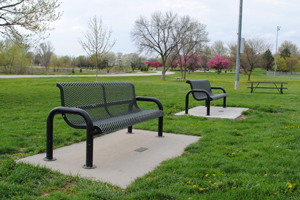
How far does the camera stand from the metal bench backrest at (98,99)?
3.73m

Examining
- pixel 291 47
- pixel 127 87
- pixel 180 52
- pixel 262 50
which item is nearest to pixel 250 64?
pixel 262 50

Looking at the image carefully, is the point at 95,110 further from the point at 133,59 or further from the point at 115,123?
the point at 133,59

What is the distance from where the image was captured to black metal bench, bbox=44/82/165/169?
11.0 feet

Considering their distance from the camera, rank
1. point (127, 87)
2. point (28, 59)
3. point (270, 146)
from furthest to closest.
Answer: point (28, 59) → point (127, 87) → point (270, 146)

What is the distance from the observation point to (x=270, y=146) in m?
4.19

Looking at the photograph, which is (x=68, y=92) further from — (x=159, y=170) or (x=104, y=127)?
(x=159, y=170)

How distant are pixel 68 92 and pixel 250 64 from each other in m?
30.1

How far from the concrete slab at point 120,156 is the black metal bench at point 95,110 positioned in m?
0.17

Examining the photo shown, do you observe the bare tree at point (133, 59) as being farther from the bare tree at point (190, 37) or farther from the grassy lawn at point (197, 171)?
the grassy lawn at point (197, 171)

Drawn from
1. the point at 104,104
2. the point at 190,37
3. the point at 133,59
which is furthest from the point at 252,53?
the point at 133,59

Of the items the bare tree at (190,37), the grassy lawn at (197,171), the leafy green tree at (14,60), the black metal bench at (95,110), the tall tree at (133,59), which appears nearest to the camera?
the grassy lawn at (197,171)

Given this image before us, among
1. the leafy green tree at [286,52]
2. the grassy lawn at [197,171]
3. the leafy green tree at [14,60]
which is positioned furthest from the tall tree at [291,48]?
the grassy lawn at [197,171]

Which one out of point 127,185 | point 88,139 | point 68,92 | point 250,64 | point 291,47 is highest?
point 291,47

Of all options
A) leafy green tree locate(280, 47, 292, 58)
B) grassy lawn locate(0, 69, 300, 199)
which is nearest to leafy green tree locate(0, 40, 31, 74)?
grassy lawn locate(0, 69, 300, 199)
